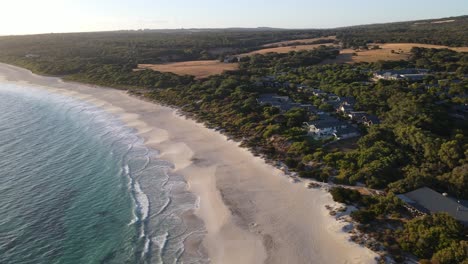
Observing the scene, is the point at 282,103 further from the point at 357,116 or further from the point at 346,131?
the point at 346,131

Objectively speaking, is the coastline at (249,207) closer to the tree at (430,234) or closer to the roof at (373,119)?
the tree at (430,234)

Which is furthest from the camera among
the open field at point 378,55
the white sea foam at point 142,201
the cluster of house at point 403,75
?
the open field at point 378,55

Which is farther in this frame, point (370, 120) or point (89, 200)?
point (370, 120)

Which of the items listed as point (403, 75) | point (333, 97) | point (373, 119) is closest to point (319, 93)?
point (333, 97)

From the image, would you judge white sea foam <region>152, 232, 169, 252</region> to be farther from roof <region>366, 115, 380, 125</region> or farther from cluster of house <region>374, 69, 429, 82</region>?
cluster of house <region>374, 69, 429, 82</region>

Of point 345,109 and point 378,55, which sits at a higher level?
point 378,55

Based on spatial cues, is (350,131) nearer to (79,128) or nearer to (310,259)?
(310,259)

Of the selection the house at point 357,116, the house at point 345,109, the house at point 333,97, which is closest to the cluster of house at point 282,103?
the house at point 345,109
